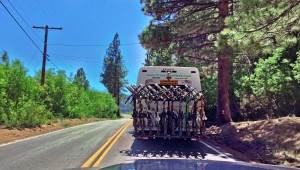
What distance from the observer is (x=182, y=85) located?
1366 cm

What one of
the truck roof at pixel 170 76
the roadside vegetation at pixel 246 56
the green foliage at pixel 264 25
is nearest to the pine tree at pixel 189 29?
the roadside vegetation at pixel 246 56

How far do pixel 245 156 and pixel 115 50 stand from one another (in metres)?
73.5

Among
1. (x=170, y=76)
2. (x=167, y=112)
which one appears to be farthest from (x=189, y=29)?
(x=167, y=112)

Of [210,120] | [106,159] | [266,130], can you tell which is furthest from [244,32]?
[210,120]

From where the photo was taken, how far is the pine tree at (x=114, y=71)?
82.1 meters

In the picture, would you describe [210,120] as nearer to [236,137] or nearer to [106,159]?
[236,137]

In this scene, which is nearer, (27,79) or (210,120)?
(27,79)

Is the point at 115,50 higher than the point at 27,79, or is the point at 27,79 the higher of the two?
the point at 115,50

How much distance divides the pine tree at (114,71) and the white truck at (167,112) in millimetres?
69677

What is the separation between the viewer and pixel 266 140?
482 inches

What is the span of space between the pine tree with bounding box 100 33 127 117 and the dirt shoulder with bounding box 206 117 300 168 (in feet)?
221

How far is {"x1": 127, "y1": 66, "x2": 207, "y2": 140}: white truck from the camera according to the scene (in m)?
11.8

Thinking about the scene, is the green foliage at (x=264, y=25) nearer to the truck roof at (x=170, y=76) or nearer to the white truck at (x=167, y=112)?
the white truck at (x=167, y=112)

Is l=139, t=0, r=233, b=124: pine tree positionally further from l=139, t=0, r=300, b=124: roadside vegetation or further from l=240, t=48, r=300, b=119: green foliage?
l=240, t=48, r=300, b=119: green foliage
